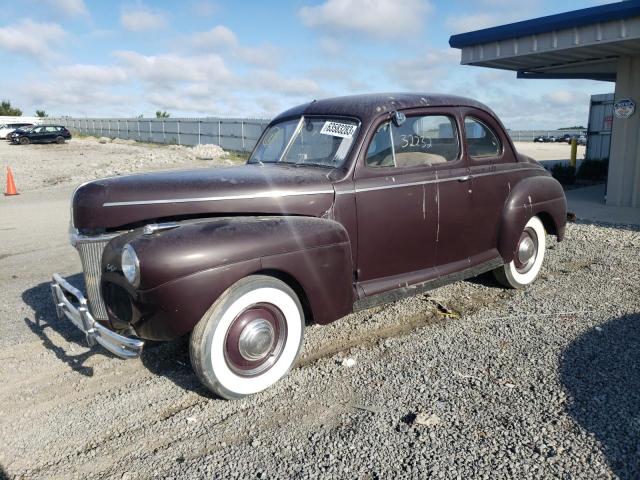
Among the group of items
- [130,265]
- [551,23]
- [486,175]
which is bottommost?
[130,265]

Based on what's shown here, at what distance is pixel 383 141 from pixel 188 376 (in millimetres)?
2236

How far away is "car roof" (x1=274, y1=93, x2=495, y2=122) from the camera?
4020 mm

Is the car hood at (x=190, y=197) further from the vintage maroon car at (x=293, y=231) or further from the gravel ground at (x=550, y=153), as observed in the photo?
the gravel ground at (x=550, y=153)

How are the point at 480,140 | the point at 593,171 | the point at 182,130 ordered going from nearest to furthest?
the point at 480,140 < the point at 593,171 < the point at 182,130

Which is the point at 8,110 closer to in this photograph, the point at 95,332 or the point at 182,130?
the point at 182,130

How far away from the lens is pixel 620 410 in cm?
291

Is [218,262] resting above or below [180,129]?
below

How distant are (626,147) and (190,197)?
9435 millimetres

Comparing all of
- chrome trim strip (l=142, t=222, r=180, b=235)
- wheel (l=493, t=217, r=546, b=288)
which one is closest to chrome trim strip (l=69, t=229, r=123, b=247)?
chrome trim strip (l=142, t=222, r=180, b=235)

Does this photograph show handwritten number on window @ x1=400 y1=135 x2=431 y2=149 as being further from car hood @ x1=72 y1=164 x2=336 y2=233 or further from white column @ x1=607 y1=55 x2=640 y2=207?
white column @ x1=607 y1=55 x2=640 y2=207

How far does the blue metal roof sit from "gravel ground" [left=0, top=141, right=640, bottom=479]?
5.08 meters

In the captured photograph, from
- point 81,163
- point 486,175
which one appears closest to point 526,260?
point 486,175

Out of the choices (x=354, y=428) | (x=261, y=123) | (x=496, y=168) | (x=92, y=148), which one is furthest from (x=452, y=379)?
(x=92, y=148)

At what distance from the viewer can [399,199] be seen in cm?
396
